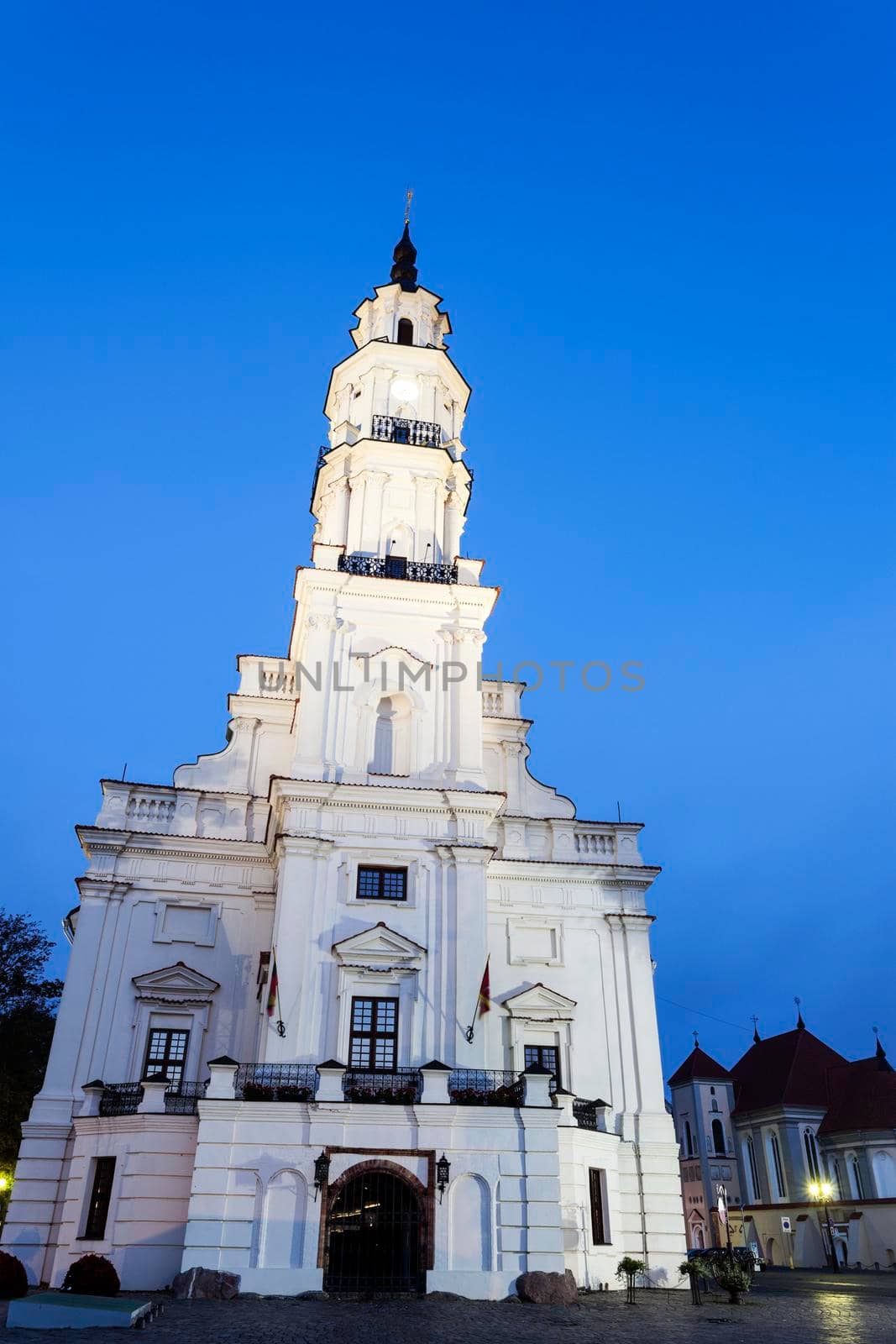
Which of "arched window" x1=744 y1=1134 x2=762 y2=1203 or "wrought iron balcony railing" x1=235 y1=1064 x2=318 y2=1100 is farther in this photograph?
"arched window" x1=744 y1=1134 x2=762 y2=1203

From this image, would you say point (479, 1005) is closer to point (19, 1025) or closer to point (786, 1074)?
point (19, 1025)

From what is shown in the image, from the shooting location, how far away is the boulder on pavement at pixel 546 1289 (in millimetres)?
20938

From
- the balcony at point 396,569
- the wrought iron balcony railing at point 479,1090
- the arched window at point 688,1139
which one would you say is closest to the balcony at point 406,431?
the balcony at point 396,569

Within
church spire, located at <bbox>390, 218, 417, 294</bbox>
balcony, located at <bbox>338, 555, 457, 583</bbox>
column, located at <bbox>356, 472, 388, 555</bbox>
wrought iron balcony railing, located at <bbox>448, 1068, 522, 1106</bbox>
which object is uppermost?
church spire, located at <bbox>390, 218, 417, 294</bbox>

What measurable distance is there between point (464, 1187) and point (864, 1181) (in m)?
44.1

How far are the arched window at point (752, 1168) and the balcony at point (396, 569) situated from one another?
49.5 metres

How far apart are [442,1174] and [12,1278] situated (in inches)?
333

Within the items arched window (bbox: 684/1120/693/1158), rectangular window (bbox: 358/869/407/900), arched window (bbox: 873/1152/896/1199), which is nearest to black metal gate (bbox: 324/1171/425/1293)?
rectangular window (bbox: 358/869/407/900)

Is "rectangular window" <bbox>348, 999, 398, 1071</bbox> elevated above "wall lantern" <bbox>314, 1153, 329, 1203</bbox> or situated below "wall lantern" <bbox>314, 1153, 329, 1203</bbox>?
above

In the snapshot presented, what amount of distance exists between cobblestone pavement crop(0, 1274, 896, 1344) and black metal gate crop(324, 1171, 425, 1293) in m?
0.91

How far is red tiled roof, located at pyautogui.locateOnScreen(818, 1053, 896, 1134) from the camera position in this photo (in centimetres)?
5738

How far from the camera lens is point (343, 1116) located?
884 inches

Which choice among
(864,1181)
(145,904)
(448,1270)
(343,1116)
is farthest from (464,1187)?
(864,1181)

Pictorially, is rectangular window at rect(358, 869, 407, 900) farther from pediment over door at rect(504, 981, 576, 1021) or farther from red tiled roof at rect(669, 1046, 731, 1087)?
red tiled roof at rect(669, 1046, 731, 1087)
